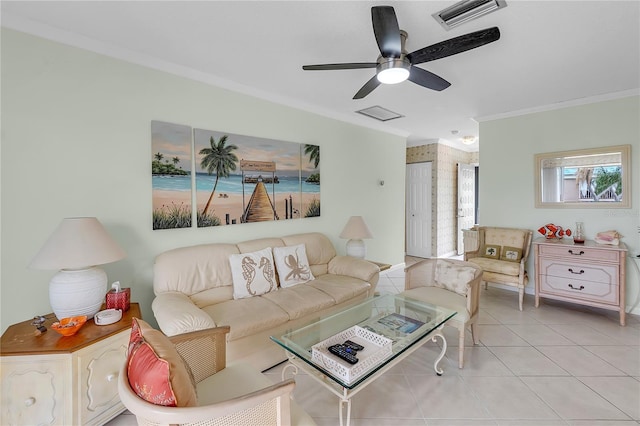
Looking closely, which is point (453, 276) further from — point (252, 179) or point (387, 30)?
point (252, 179)

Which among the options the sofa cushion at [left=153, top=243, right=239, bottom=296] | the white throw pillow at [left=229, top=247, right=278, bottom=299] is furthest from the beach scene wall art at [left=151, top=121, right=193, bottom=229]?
the white throw pillow at [left=229, top=247, right=278, bottom=299]

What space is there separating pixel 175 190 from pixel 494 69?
10.4 ft

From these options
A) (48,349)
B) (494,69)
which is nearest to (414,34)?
A: (494,69)

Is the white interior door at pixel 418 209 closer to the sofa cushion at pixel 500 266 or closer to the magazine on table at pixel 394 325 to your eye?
the sofa cushion at pixel 500 266

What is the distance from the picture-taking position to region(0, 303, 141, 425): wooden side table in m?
1.44

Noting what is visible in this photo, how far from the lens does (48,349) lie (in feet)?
4.79

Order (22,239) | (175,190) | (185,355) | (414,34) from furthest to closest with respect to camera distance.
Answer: (175,190) < (414,34) < (22,239) < (185,355)

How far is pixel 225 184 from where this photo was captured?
9.25 ft

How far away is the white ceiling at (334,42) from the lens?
1.79 meters

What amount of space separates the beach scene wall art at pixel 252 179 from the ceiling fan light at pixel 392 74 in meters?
1.54

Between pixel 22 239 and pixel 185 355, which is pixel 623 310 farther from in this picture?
pixel 22 239

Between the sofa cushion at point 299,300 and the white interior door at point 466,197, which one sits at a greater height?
the white interior door at point 466,197

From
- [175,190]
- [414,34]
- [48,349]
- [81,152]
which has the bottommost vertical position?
[48,349]

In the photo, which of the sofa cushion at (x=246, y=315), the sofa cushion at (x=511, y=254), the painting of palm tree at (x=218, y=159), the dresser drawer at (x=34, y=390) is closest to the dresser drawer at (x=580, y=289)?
the sofa cushion at (x=511, y=254)
